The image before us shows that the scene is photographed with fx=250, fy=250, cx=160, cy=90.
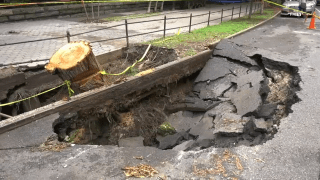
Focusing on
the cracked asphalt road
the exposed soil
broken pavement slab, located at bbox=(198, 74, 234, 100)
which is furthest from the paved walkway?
the cracked asphalt road

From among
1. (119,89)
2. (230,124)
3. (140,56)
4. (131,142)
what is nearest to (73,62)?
(119,89)

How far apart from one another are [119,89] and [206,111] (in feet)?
7.54

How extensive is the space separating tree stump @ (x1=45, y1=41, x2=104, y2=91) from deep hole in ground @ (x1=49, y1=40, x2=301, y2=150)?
672 millimetres

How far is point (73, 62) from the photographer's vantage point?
468cm

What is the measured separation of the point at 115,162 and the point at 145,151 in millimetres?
465

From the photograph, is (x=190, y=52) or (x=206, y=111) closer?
(x=206, y=111)

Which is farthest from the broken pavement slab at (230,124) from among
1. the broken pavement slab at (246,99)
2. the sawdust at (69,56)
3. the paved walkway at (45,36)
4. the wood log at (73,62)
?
the paved walkway at (45,36)

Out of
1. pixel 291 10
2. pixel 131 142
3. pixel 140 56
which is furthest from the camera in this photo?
pixel 291 10

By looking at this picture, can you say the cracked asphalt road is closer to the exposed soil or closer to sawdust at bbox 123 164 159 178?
sawdust at bbox 123 164 159 178

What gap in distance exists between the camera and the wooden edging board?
407cm

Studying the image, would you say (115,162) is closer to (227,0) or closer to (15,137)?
(15,137)

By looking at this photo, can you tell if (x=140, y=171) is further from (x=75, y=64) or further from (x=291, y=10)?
(x=291, y=10)

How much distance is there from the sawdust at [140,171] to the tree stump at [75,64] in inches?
94.2

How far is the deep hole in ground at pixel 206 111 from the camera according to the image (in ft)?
14.9
